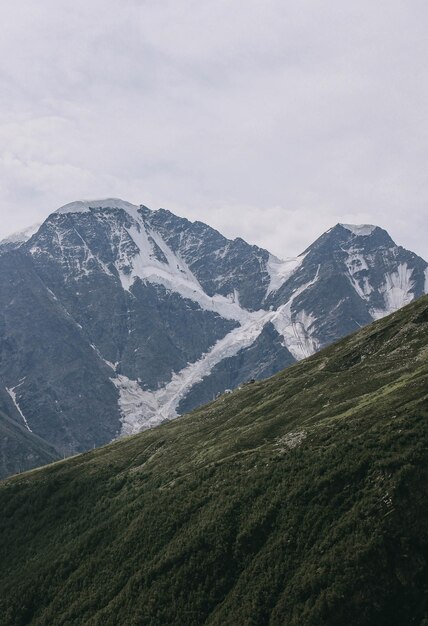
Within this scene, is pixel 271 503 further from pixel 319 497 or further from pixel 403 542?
pixel 403 542

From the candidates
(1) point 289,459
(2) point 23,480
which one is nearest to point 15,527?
(2) point 23,480

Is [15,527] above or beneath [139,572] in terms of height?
above

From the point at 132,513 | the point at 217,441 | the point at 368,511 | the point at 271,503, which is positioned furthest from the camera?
the point at 217,441

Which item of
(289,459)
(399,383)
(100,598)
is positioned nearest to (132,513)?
(100,598)

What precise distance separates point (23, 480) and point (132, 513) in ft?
231

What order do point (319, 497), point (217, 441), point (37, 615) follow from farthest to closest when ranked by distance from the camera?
point (217, 441) < point (37, 615) < point (319, 497)

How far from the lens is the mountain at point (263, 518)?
66188 millimetres

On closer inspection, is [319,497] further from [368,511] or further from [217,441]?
[217,441]

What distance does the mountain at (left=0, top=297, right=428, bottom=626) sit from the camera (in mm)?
66188

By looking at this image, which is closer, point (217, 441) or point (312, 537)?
point (312, 537)

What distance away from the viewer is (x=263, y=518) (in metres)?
83.9

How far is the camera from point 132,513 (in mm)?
115562

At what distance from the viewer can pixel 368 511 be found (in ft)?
231

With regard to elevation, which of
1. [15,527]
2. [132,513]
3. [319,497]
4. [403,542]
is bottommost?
[403,542]
